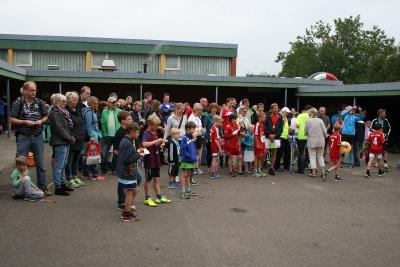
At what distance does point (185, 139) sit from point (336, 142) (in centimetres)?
446

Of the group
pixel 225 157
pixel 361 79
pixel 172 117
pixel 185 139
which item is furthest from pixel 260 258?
pixel 361 79

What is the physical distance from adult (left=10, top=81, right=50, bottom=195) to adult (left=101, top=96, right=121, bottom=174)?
7.18ft

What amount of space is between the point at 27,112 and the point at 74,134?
120cm

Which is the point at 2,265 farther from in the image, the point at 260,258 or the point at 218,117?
the point at 218,117

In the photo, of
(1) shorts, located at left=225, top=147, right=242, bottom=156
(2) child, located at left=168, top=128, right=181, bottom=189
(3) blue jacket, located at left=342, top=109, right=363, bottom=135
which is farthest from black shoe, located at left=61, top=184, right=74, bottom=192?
(3) blue jacket, located at left=342, top=109, right=363, bottom=135

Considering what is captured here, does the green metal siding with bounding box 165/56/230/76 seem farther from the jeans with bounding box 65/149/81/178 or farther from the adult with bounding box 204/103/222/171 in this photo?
the jeans with bounding box 65/149/81/178

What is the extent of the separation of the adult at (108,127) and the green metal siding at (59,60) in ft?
54.9

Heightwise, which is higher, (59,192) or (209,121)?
(209,121)

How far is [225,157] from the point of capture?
1145cm

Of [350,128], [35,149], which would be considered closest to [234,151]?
[350,128]

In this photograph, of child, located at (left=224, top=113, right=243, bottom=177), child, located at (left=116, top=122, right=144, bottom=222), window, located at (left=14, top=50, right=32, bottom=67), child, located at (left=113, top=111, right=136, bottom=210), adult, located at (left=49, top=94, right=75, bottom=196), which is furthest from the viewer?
window, located at (left=14, top=50, right=32, bottom=67)

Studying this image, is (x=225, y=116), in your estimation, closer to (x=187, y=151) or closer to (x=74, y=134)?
(x=187, y=151)

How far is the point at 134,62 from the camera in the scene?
986 inches

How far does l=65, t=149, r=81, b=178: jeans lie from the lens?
781 cm
